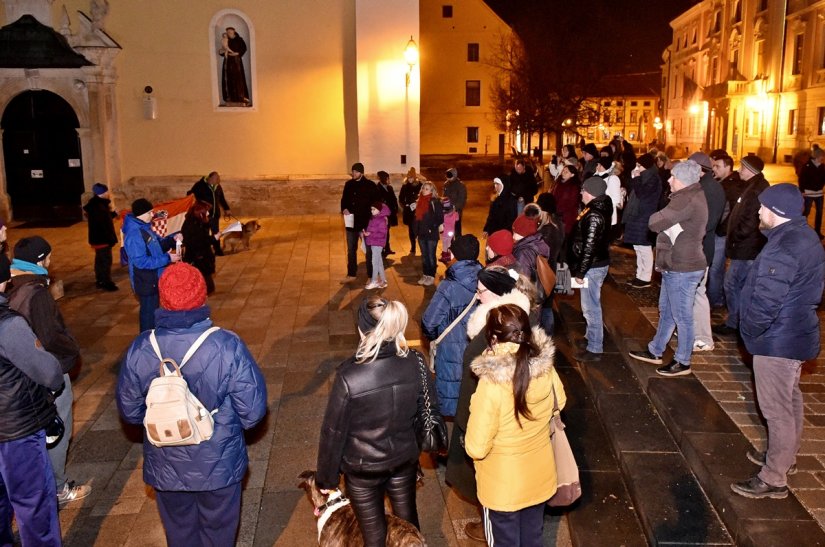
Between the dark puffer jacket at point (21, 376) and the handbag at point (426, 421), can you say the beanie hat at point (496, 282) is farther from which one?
the dark puffer jacket at point (21, 376)

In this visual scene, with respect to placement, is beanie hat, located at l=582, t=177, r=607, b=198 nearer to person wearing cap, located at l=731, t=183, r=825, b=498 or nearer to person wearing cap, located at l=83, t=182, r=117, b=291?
person wearing cap, located at l=731, t=183, r=825, b=498

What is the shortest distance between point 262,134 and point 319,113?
1.60 meters

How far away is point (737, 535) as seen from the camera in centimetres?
462

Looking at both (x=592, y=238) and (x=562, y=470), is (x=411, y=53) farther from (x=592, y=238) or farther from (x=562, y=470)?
(x=562, y=470)

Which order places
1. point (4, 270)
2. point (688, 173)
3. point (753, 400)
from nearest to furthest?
point (4, 270), point (753, 400), point (688, 173)

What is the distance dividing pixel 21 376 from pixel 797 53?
151 ft

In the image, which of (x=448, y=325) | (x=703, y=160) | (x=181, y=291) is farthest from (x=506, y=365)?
(x=703, y=160)

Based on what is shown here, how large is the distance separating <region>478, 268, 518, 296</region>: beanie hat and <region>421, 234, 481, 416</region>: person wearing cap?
A: 64 cm

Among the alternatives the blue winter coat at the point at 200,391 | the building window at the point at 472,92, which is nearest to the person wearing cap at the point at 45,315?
the blue winter coat at the point at 200,391

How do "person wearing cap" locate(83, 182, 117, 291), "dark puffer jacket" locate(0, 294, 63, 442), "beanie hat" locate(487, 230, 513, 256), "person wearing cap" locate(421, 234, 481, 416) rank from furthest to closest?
"person wearing cap" locate(83, 182, 117, 291), "beanie hat" locate(487, 230, 513, 256), "person wearing cap" locate(421, 234, 481, 416), "dark puffer jacket" locate(0, 294, 63, 442)

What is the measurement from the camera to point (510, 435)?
142 inches

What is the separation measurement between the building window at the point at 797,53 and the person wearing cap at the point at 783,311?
42422 mm

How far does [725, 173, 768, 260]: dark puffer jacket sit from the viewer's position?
24.6 ft

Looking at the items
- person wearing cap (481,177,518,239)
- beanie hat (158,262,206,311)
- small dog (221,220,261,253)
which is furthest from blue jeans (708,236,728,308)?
small dog (221,220,261,253)
